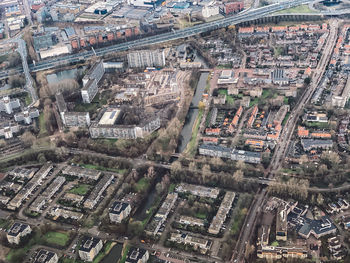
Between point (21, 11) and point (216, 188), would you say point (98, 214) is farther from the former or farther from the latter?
point (21, 11)

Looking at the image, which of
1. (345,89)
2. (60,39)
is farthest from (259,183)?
(60,39)

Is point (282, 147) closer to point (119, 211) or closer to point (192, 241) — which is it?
point (192, 241)

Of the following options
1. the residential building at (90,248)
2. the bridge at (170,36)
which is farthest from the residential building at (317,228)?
the bridge at (170,36)

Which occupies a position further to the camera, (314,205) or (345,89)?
(345,89)

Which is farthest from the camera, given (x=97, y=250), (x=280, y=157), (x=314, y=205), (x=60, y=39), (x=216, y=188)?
(x=60, y=39)

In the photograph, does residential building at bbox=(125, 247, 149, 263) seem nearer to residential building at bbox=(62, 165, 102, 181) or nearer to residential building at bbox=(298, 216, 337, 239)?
residential building at bbox=(62, 165, 102, 181)

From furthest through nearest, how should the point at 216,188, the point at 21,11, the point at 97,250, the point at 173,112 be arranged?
the point at 21,11, the point at 173,112, the point at 216,188, the point at 97,250

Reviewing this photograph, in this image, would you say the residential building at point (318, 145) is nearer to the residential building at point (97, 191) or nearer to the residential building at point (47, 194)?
the residential building at point (97, 191)
